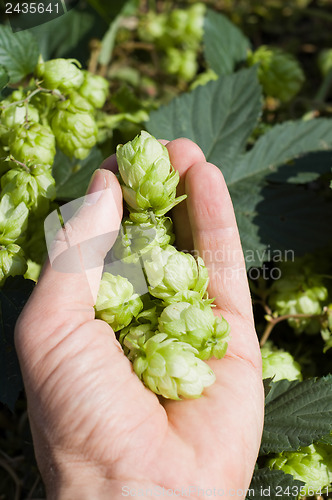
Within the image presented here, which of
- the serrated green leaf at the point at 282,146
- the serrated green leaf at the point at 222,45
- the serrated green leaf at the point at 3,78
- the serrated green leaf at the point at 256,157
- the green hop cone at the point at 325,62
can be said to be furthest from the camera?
the green hop cone at the point at 325,62

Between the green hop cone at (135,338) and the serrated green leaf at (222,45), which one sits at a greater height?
the serrated green leaf at (222,45)

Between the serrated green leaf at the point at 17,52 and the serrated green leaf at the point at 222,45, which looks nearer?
the serrated green leaf at the point at 17,52

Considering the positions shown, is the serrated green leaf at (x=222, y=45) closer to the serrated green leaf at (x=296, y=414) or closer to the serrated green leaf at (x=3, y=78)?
the serrated green leaf at (x=3, y=78)

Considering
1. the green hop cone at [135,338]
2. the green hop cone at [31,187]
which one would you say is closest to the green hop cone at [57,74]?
the green hop cone at [31,187]

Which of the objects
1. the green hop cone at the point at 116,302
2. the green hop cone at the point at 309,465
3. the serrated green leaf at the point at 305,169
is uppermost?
the green hop cone at the point at 116,302

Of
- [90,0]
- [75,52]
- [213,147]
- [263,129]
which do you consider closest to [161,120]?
[213,147]

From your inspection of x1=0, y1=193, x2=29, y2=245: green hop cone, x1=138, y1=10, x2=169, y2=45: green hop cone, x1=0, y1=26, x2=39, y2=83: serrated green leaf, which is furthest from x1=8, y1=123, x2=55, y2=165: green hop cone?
x1=138, y1=10, x2=169, y2=45: green hop cone

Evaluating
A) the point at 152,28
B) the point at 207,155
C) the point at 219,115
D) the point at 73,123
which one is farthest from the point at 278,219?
the point at 152,28

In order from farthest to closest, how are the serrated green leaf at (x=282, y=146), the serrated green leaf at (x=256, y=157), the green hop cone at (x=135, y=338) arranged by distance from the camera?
the serrated green leaf at (x=282, y=146) → the serrated green leaf at (x=256, y=157) → the green hop cone at (x=135, y=338)

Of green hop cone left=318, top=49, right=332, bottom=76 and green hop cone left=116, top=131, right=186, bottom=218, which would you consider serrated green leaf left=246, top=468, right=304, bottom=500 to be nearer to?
green hop cone left=116, top=131, right=186, bottom=218
